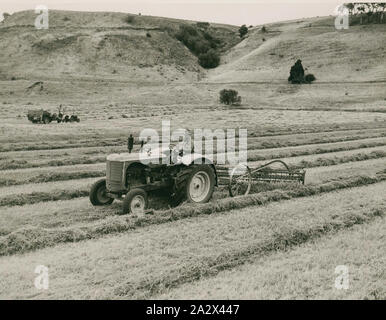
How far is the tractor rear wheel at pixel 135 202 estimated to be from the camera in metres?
10.8

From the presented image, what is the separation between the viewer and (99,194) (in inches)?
480

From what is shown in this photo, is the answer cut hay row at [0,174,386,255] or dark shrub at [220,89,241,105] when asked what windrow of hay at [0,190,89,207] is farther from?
dark shrub at [220,89,241,105]

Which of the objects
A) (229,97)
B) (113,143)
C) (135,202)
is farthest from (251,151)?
(229,97)

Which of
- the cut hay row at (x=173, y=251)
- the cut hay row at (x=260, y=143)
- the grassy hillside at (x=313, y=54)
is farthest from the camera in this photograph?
the grassy hillside at (x=313, y=54)

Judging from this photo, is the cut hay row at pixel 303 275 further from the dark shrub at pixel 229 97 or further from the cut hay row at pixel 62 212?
the dark shrub at pixel 229 97

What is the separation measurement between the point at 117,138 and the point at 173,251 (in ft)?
59.2

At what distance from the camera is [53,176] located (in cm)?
1580

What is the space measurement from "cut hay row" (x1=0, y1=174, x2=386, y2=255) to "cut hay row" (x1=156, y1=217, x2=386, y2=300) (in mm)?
2800

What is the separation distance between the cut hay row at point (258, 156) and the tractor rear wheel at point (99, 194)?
6.87m

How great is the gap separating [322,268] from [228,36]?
106286 millimetres

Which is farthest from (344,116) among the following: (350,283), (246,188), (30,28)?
(30,28)

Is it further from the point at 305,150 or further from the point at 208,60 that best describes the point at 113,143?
the point at 208,60

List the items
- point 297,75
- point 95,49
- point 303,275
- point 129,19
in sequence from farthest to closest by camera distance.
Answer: point 129,19
point 95,49
point 297,75
point 303,275

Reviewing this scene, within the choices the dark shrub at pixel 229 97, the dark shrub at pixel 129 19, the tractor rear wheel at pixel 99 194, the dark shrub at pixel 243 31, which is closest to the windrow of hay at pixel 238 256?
the tractor rear wheel at pixel 99 194
